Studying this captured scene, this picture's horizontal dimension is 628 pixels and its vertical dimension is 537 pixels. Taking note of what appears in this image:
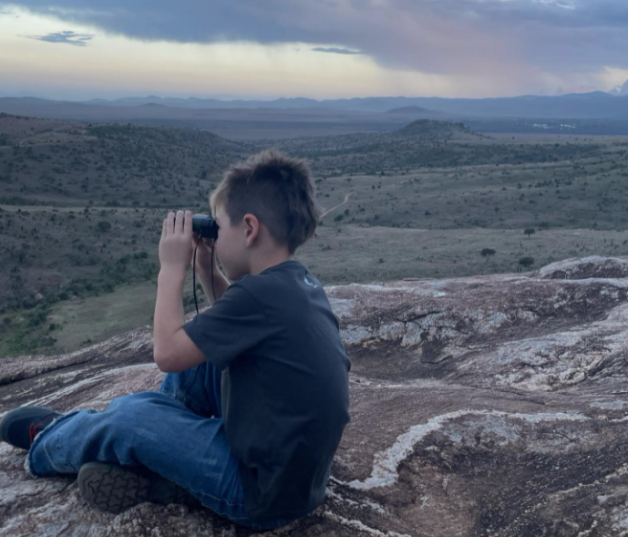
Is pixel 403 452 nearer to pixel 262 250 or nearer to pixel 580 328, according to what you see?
pixel 262 250

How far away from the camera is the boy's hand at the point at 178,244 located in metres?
2.80

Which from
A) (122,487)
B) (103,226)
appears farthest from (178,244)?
(103,226)

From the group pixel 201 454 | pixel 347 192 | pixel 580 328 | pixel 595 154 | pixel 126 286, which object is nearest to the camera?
pixel 201 454

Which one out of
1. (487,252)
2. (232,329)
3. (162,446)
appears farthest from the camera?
(487,252)

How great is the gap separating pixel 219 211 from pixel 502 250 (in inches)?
798

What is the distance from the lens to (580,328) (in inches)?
227

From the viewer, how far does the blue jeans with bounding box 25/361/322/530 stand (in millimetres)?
2580

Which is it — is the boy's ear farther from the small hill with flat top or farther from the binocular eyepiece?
the small hill with flat top

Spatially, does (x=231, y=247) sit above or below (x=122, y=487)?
above

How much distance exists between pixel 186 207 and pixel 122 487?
117 feet

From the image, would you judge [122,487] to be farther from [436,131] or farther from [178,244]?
[436,131]

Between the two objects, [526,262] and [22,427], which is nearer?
[22,427]

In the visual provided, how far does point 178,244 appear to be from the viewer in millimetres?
2822

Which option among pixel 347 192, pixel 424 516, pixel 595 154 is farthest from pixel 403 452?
pixel 595 154
